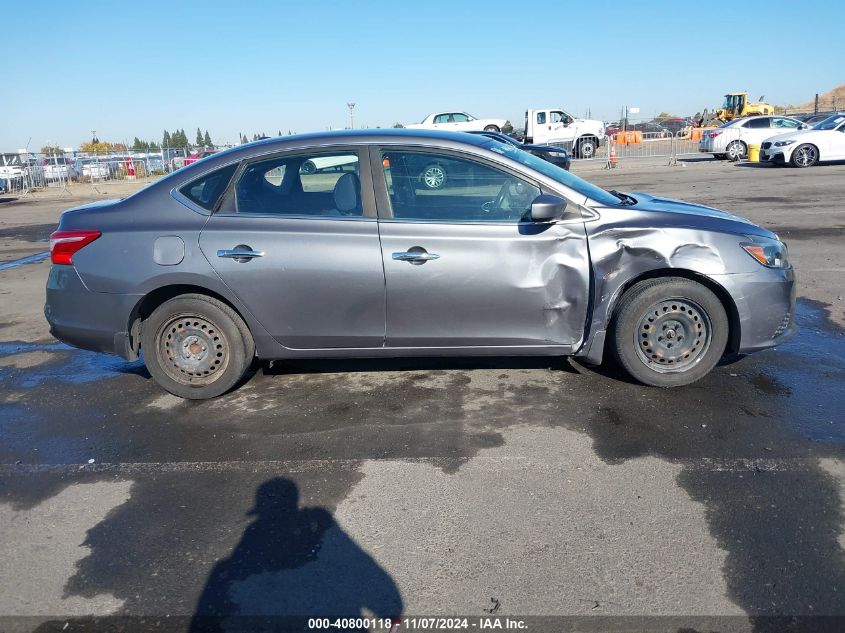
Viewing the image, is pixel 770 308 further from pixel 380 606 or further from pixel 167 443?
pixel 167 443

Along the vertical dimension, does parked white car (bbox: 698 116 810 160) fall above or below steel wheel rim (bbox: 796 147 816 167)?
above

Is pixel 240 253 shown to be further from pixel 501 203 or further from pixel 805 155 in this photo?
pixel 805 155

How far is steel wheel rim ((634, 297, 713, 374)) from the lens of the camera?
15.1 feet

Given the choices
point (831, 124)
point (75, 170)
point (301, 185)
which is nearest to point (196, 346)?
point (301, 185)

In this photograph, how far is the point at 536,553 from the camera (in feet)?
9.93

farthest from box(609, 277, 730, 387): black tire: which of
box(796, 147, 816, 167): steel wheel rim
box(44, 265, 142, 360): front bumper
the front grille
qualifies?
box(796, 147, 816, 167): steel wheel rim

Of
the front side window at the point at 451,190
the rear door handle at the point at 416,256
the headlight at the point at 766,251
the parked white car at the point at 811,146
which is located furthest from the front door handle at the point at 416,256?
the parked white car at the point at 811,146

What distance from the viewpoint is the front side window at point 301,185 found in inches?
185

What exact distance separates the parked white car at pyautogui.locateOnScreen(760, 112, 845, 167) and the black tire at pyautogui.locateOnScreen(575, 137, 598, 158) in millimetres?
11601

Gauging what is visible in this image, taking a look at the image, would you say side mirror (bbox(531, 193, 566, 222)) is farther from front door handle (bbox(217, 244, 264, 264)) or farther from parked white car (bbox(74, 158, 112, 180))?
parked white car (bbox(74, 158, 112, 180))

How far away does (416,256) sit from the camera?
449 cm

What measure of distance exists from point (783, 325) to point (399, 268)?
256 cm

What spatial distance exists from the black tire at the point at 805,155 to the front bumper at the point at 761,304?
847 inches

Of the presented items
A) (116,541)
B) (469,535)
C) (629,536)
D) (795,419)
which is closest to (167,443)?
(116,541)
